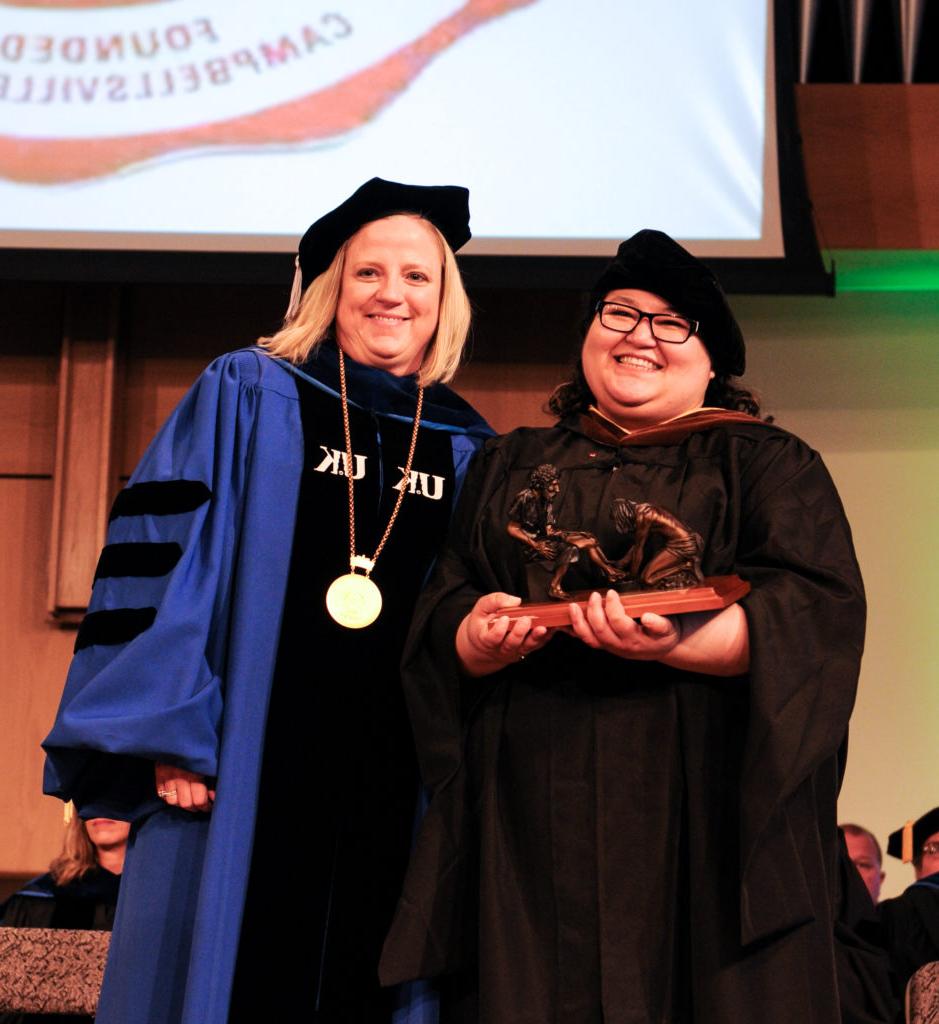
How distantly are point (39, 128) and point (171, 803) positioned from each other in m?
3.46

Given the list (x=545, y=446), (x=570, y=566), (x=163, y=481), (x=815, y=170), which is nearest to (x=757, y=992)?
(x=570, y=566)

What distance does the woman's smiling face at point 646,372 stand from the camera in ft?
9.06

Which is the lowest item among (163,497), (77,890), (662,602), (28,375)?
(77,890)

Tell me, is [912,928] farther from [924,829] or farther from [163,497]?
[163,497]

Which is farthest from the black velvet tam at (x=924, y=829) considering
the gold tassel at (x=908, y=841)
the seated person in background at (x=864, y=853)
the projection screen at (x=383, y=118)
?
the projection screen at (x=383, y=118)

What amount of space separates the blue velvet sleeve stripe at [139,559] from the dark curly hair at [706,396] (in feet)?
2.65

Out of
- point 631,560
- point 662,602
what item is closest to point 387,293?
point 631,560

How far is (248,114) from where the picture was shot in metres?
5.44

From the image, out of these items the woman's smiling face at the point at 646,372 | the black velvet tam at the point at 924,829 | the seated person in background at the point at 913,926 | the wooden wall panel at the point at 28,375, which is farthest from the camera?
the wooden wall panel at the point at 28,375

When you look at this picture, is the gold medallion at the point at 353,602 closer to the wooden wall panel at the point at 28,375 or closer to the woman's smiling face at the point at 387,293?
the woman's smiling face at the point at 387,293

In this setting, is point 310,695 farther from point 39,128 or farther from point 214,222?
point 39,128

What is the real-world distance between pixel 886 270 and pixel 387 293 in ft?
11.6

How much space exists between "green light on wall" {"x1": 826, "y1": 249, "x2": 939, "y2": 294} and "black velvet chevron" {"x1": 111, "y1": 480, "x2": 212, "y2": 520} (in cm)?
376

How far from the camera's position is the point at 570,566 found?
8.58 feet
